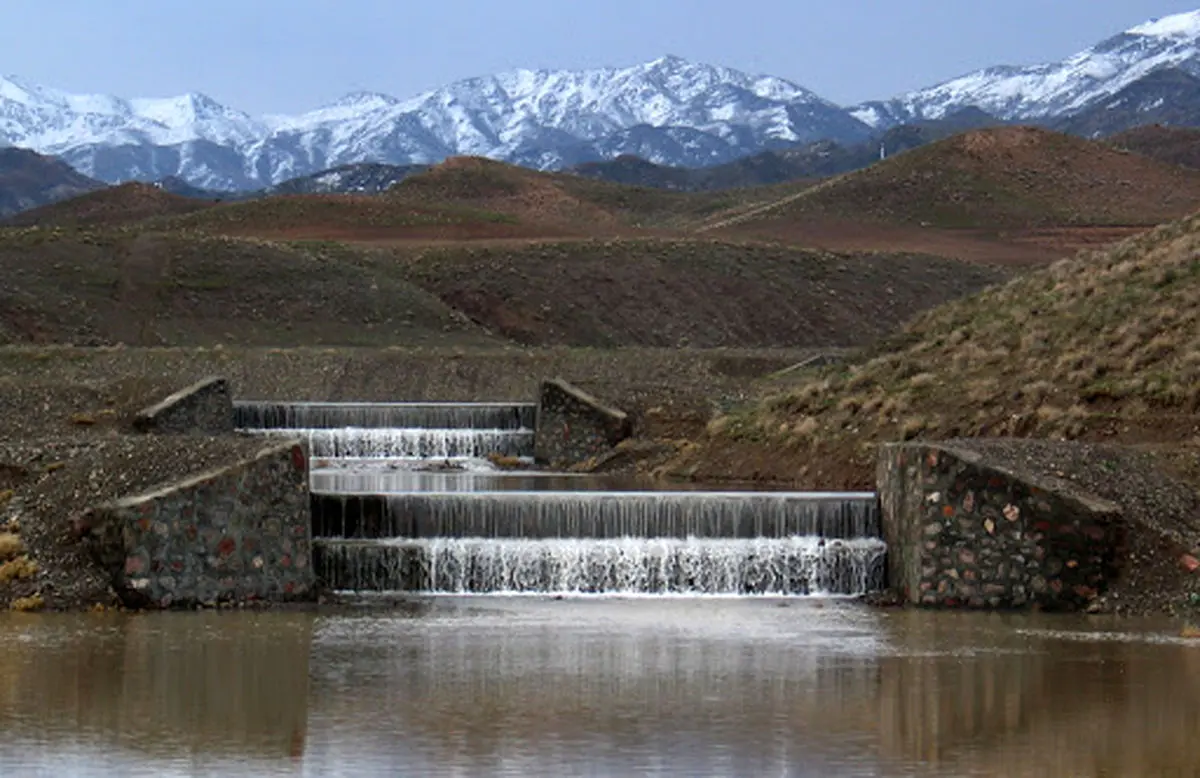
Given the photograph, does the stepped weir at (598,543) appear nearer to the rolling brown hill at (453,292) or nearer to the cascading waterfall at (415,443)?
the cascading waterfall at (415,443)

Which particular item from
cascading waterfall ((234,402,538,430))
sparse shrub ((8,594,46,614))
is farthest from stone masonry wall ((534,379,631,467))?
sparse shrub ((8,594,46,614))

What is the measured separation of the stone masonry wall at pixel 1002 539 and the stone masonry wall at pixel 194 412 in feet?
72.9

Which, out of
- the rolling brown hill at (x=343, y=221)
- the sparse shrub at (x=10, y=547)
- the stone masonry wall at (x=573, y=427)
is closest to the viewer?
the sparse shrub at (x=10, y=547)

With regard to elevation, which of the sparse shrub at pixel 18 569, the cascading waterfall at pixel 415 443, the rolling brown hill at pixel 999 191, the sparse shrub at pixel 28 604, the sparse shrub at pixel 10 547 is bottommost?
the sparse shrub at pixel 28 604

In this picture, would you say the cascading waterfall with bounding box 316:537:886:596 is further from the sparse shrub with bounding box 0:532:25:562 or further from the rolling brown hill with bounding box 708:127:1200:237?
the rolling brown hill with bounding box 708:127:1200:237

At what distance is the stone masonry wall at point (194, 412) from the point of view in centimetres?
4434

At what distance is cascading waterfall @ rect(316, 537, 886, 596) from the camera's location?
2600 centimetres

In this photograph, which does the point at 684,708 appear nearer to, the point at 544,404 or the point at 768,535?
the point at 768,535

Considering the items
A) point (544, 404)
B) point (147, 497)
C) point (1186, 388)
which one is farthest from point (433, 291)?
point (147, 497)

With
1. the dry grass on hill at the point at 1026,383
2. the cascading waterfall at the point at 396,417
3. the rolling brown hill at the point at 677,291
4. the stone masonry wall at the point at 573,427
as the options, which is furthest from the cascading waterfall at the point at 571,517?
the rolling brown hill at the point at 677,291

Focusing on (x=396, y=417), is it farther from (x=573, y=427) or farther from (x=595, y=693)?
(x=595, y=693)

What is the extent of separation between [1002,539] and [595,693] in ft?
24.2

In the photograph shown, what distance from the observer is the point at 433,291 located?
282 ft

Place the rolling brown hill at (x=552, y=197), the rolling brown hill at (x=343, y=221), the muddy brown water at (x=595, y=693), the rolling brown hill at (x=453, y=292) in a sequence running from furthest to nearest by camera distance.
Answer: the rolling brown hill at (x=552, y=197)
the rolling brown hill at (x=343, y=221)
the rolling brown hill at (x=453, y=292)
the muddy brown water at (x=595, y=693)
